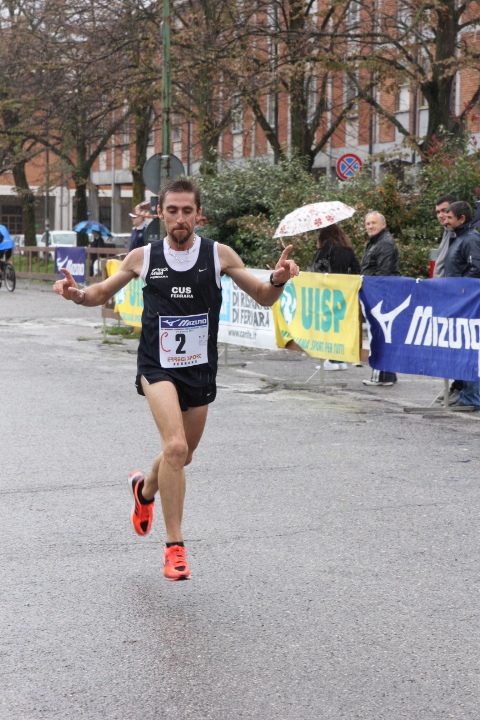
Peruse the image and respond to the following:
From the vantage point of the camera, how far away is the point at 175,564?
5109mm

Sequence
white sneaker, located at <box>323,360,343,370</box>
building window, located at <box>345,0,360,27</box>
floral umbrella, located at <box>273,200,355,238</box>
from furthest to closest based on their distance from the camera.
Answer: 1. building window, located at <box>345,0,360,27</box>
2. white sneaker, located at <box>323,360,343,370</box>
3. floral umbrella, located at <box>273,200,355,238</box>

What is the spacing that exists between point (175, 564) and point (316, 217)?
8526 mm

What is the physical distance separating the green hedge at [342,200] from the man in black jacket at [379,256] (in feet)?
17.0

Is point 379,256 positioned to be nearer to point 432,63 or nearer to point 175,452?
point 175,452

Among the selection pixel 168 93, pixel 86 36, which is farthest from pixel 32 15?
pixel 168 93

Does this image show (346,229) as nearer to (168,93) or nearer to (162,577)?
(168,93)

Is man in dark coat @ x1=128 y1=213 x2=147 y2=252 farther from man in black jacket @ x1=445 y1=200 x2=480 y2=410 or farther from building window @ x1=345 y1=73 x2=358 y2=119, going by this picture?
man in black jacket @ x1=445 y1=200 x2=480 y2=410

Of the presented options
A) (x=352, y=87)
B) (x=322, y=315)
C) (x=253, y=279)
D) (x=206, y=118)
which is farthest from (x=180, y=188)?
(x=352, y=87)

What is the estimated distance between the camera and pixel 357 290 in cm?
1167

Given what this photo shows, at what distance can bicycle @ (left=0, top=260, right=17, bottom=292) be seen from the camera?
3109 cm

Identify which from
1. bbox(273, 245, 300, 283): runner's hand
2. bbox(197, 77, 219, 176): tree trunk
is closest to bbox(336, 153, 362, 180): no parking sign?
bbox(197, 77, 219, 176): tree trunk

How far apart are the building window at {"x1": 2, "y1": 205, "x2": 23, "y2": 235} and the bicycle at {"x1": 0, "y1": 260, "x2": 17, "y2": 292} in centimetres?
6063

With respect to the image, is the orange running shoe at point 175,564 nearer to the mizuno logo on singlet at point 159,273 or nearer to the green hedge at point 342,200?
the mizuno logo on singlet at point 159,273

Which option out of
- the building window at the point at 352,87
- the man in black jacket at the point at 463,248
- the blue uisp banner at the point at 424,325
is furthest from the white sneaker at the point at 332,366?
the building window at the point at 352,87
